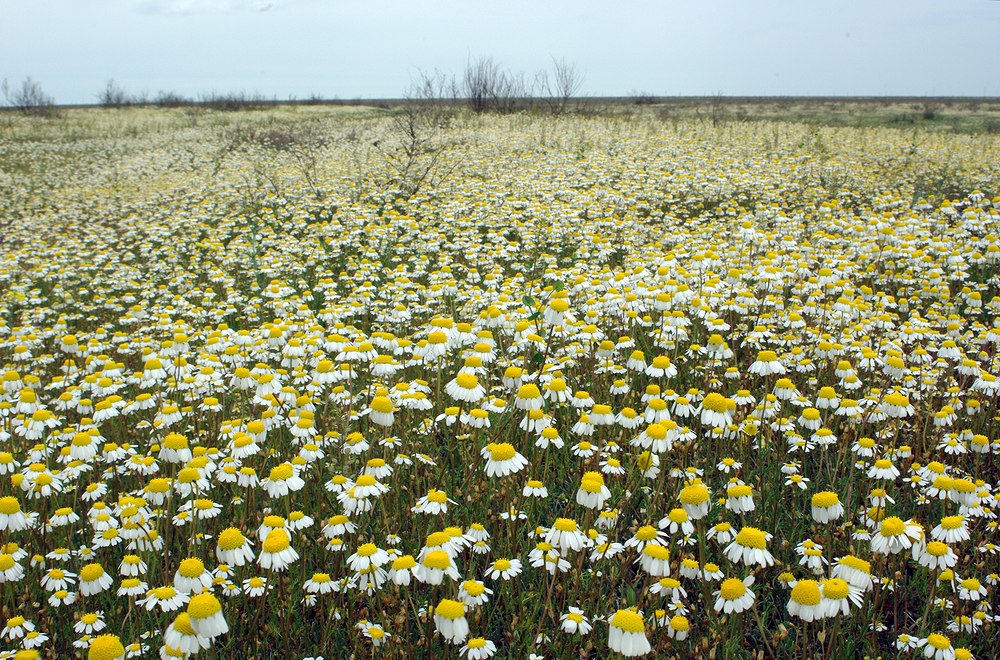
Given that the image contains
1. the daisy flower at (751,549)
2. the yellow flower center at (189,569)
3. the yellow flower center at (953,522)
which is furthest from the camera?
the yellow flower center at (953,522)

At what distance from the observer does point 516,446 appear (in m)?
3.94

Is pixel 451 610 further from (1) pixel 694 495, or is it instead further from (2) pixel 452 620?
(1) pixel 694 495

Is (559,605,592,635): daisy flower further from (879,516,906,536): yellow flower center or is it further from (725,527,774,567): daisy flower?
(879,516,906,536): yellow flower center

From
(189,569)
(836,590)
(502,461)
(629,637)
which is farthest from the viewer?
(502,461)

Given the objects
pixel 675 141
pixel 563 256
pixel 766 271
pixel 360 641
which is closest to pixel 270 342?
pixel 360 641

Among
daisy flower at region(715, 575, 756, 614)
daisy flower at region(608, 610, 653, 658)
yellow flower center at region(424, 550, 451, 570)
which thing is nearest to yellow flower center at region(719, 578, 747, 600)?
daisy flower at region(715, 575, 756, 614)

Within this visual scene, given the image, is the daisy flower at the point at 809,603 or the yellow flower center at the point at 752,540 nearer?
the daisy flower at the point at 809,603

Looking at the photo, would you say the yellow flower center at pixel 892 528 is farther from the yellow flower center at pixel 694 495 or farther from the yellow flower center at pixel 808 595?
the yellow flower center at pixel 694 495

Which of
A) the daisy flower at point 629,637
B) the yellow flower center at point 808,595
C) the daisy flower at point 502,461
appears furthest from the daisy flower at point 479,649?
the yellow flower center at point 808,595

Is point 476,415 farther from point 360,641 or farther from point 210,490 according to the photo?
point 210,490

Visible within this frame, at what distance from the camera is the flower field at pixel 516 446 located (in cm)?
258

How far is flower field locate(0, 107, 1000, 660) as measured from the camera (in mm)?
2578

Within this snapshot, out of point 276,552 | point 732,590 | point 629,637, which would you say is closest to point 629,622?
point 629,637

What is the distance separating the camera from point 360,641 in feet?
8.96
